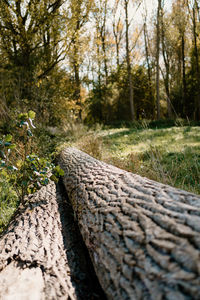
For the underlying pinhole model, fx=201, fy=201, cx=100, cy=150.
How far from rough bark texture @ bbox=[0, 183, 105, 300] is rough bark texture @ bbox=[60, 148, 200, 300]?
156 millimetres

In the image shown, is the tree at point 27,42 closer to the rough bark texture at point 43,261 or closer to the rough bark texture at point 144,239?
the rough bark texture at point 43,261

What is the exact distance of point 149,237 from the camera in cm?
94

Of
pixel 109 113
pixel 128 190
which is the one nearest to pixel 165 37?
pixel 109 113

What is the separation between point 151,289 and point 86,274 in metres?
0.62

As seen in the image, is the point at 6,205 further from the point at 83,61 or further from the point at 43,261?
the point at 83,61

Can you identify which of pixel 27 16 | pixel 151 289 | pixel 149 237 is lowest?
pixel 151 289

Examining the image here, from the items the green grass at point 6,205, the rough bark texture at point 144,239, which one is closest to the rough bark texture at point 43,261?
the rough bark texture at point 144,239

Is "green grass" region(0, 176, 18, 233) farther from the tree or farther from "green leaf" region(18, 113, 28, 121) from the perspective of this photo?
the tree

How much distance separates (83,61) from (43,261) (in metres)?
12.8

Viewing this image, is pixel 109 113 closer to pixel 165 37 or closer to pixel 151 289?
pixel 165 37

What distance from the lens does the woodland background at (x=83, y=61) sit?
7.45m

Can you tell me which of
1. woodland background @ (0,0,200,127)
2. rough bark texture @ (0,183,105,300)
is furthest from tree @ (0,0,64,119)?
rough bark texture @ (0,183,105,300)

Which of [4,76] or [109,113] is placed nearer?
[4,76]

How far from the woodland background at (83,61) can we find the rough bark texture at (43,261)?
1772mm
